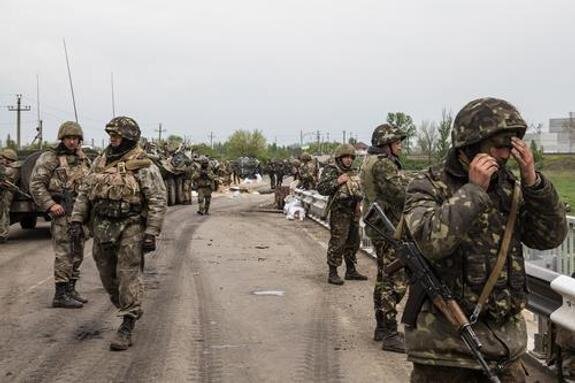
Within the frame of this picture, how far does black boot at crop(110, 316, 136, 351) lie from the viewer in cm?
598

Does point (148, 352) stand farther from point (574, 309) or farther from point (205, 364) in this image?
point (574, 309)

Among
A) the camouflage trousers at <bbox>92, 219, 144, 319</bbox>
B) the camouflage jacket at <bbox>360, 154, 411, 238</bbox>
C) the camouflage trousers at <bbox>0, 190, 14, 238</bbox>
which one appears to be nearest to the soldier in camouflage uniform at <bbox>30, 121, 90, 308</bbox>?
the camouflage trousers at <bbox>92, 219, 144, 319</bbox>

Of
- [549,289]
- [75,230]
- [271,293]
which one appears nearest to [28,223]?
[271,293]

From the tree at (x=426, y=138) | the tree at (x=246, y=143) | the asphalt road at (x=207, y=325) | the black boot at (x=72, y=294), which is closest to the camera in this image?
the asphalt road at (x=207, y=325)

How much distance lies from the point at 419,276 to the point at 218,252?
31.1ft

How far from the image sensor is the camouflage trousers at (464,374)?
291 centimetres


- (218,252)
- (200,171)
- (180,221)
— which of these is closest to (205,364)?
(218,252)

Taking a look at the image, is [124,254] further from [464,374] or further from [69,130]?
[464,374]

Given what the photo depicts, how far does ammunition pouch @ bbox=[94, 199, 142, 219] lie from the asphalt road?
113 cm

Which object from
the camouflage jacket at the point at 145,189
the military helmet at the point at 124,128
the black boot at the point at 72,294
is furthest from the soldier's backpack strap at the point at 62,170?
the military helmet at the point at 124,128

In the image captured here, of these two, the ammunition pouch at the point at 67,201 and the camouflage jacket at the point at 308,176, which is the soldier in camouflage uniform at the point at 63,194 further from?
the camouflage jacket at the point at 308,176

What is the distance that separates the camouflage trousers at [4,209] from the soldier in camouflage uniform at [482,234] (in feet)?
39.7

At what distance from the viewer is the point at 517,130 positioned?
275 cm

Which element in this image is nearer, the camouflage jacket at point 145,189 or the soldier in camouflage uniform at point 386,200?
the soldier in camouflage uniform at point 386,200
